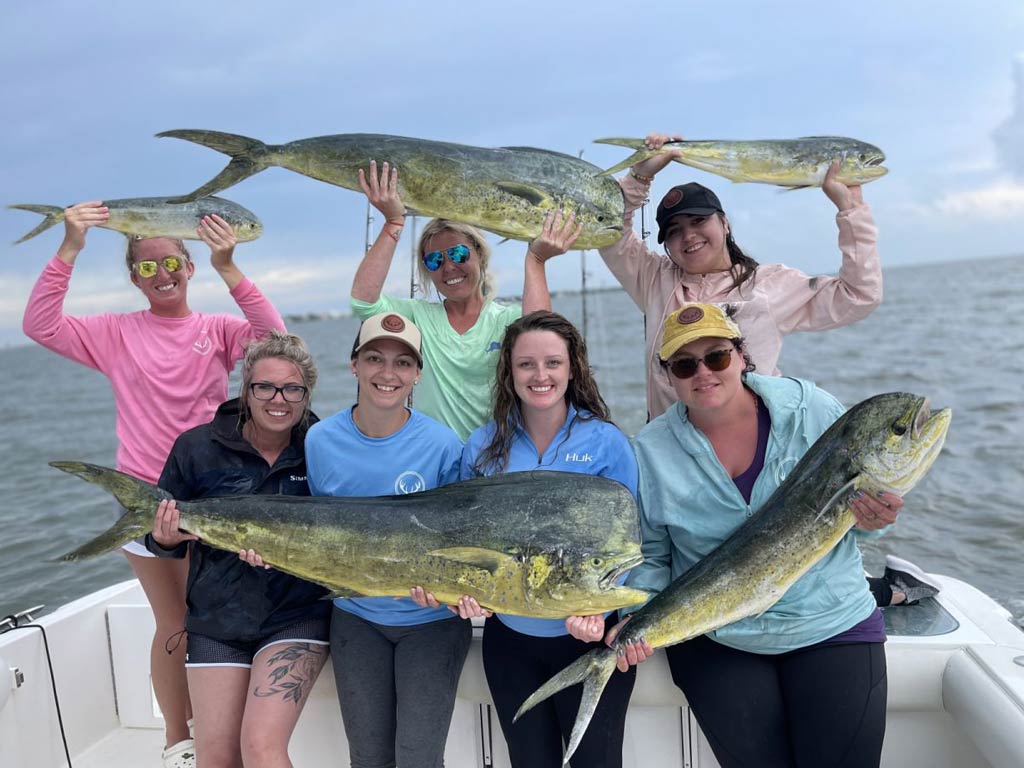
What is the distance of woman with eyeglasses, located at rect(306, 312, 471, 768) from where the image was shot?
8.91ft

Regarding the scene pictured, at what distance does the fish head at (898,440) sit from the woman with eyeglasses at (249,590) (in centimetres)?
197

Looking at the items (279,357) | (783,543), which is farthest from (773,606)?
(279,357)

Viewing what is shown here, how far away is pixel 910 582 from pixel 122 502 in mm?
3216

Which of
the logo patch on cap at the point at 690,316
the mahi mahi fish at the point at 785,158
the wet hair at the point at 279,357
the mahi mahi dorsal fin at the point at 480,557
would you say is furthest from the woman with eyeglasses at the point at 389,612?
the mahi mahi fish at the point at 785,158

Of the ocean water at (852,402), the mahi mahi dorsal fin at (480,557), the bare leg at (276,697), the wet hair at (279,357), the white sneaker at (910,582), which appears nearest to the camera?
the mahi mahi dorsal fin at (480,557)

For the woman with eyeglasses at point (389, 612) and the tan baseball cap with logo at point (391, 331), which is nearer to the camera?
the woman with eyeglasses at point (389, 612)

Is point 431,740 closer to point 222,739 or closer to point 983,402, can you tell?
point 222,739

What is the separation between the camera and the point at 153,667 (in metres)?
3.33

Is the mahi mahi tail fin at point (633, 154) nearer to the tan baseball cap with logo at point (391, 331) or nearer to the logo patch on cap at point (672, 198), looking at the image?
the logo patch on cap at point (672, 198)

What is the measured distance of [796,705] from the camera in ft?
8.21

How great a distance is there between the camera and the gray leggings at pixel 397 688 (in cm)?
268

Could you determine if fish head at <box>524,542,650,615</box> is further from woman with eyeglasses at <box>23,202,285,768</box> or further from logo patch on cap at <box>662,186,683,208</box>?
woman with eyeglasses at <box>23,202,285,768</box>

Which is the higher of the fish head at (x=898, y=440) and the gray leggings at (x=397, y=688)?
the fish head at (x=898, y=440)

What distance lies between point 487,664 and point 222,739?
0.98 m
